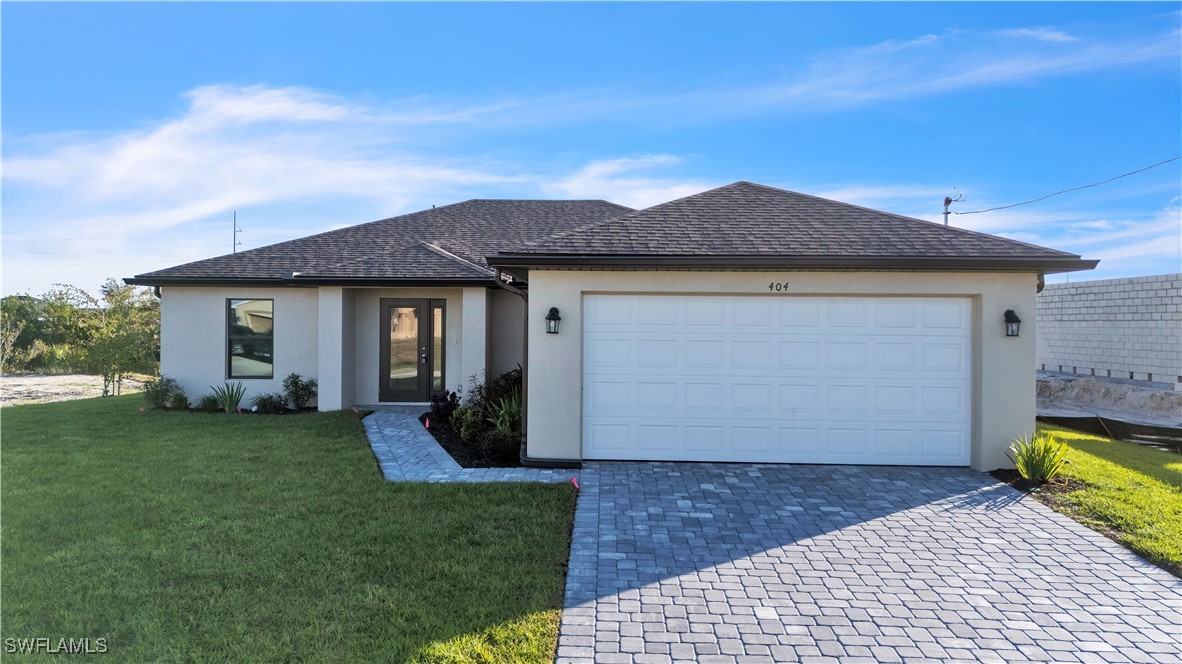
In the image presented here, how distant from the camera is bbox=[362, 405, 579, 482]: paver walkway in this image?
305 inches

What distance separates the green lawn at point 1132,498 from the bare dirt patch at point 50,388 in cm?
2130

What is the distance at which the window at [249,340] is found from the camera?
13.4 metres

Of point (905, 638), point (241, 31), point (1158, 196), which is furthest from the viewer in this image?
point (1158, 196)

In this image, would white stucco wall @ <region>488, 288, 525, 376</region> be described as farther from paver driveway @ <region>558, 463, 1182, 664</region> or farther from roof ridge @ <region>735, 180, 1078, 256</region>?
paver driveway @ <region>558, 463, 1182, 664</region>

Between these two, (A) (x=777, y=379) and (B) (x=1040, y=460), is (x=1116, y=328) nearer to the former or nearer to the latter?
(B) (x=1040, y=460)

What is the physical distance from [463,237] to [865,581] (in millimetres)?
13190

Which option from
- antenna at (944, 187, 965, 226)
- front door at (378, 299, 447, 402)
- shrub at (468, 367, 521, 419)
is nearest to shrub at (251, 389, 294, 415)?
front door at (378, 299, 447, 402)

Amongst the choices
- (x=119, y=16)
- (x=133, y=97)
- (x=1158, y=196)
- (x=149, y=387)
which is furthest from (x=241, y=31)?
A: (x=1158, y=196)

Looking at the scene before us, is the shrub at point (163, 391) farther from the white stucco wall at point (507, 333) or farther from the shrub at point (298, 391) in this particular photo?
the white stucco wall at point (507, 333)

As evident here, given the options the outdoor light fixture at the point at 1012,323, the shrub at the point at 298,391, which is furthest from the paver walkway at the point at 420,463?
the outdoor light fixture at the point at 1012,323

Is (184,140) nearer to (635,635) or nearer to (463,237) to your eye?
(463,237)

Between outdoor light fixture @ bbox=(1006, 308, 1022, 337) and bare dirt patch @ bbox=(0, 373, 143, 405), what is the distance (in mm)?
20850

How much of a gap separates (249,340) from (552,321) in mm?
8716

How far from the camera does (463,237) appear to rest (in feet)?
52.2
